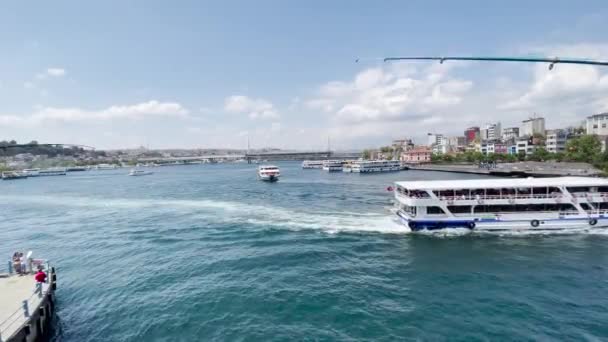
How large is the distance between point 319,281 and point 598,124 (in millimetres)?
171642

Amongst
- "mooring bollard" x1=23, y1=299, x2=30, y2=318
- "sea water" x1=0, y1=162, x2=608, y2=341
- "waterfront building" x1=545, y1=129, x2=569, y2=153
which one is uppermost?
"waterfront building" x1=545, y1=129, x2=569, y2=153

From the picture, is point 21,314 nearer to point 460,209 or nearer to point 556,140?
point 460,209

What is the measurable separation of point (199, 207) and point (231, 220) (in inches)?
499

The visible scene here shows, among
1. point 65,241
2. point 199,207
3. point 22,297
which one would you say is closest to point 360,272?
point 22,297

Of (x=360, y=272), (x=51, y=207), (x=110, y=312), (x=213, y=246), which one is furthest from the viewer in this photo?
(x=51, y=207)

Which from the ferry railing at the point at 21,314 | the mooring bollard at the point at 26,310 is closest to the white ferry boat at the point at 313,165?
the ferry railing at the point at 21,314

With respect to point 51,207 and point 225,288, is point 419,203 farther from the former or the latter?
point 51,207

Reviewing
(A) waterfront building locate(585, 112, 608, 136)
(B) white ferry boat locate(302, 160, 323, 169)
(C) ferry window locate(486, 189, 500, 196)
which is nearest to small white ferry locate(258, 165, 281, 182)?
(C) ferry window locate(486, 189, 500, 196)

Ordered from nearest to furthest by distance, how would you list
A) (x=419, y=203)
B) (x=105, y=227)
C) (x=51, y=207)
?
(x=419, y=203) < (x=105, y=227) < (x=51, y=207)

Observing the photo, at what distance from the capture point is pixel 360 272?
22438 mm

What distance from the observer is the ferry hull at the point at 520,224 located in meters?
31.7

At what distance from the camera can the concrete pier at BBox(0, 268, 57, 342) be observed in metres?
13.2

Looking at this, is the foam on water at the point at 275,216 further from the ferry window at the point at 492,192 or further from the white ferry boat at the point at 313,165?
the white ferry boat at the point at 313,165

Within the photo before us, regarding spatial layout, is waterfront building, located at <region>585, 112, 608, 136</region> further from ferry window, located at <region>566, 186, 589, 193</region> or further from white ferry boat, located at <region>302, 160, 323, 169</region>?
ferry window, located at <region>566, 186, 589, 193</region>
